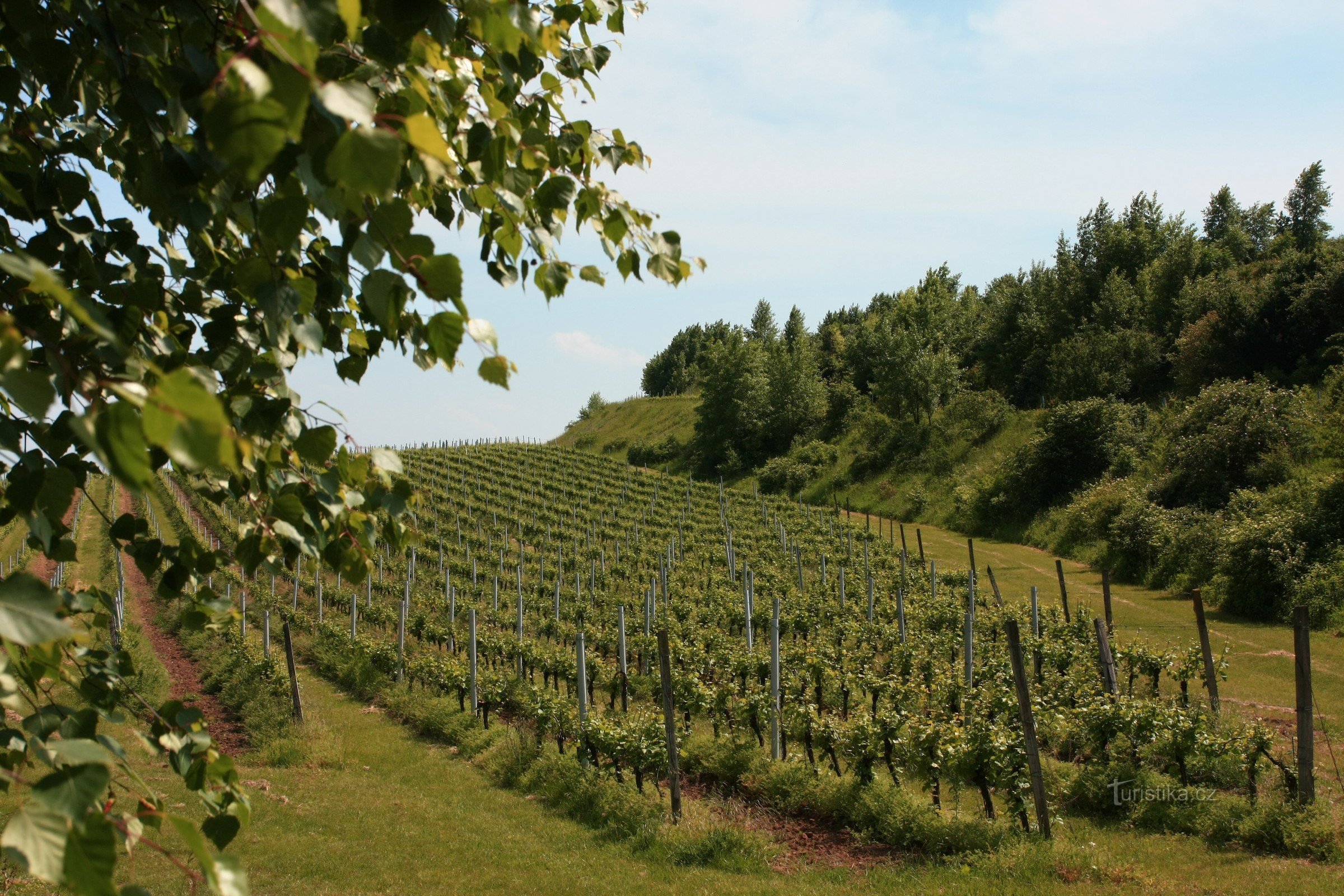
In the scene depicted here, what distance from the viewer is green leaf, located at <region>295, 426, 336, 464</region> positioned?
1710 millimetres

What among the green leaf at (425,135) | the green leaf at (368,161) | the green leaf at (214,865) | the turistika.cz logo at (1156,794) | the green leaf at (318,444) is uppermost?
the green leaf at (425,135)

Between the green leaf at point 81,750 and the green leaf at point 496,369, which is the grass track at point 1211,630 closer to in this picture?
the green leaf at point 496,369

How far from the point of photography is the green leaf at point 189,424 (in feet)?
2.69

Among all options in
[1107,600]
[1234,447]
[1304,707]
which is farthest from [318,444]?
[1234,447]

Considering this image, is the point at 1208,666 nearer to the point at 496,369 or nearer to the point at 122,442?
the point at 496,369

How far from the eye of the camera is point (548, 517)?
33750mm

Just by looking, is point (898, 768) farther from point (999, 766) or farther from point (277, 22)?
point (277, 22)

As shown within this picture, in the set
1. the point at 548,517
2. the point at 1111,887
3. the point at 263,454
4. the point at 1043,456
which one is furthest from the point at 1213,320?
the point at 263,454

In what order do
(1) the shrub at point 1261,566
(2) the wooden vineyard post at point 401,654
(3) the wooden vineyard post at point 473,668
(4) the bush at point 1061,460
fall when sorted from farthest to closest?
(4) the bush at point 1061,460 → (1) the shrub at point 1261,566 → (2) the wooden vineyard post at point 401,654 → (3) the wooden vineyard post at point 473,668

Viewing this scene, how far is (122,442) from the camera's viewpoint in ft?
3.01

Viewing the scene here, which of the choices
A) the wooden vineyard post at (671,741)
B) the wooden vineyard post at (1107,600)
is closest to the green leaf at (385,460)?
the wooden vineyard post at (671,741)

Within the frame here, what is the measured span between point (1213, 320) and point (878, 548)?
22.1 m

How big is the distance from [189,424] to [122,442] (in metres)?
0.14

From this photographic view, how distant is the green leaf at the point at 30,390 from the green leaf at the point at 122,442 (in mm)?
62
